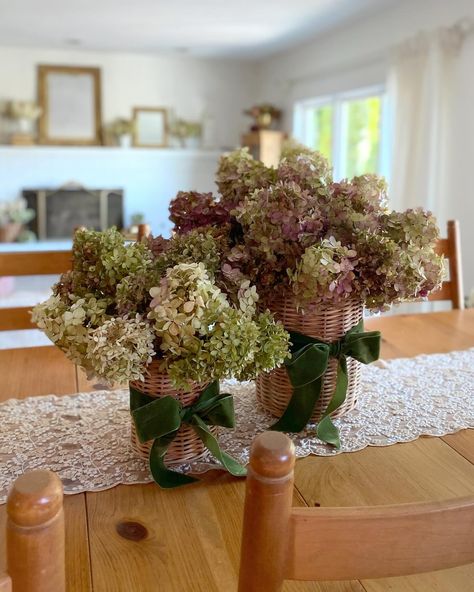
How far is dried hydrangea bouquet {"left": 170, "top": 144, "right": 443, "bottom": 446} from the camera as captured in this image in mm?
865

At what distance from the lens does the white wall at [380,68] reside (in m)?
3.46

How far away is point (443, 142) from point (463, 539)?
3437 millimetres

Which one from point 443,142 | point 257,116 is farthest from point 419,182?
point 257,116

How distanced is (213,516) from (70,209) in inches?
212

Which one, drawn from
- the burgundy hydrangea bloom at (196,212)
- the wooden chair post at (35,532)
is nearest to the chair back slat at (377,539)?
the wooden chair post at (35,532)

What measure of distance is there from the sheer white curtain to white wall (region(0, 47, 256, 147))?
2.58 meters

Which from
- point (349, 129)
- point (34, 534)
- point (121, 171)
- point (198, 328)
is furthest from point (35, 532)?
point (121, 171)

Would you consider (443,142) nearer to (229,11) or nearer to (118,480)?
(229,11)

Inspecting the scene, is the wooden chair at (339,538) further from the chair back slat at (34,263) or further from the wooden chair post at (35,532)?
the chair back slat at (34,263)

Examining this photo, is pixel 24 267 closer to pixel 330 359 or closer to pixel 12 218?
pixel 330 359

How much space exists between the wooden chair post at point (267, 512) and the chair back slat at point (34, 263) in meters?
1.20

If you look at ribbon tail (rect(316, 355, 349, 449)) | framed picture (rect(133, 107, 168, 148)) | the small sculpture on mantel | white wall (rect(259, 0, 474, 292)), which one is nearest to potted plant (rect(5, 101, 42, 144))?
framed picture (rect(133, 107, 168, 148))

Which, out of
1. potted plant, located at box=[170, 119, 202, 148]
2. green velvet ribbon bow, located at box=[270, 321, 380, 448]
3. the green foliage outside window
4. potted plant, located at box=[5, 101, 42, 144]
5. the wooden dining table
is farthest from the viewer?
potted plant, located at box=[170, 119, 202, 148]

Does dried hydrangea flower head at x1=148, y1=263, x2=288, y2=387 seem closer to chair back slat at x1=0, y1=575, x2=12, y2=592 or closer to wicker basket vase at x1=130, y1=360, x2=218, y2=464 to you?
wicker basket vase at x1=130, y1=360, x2=218, y2=464
